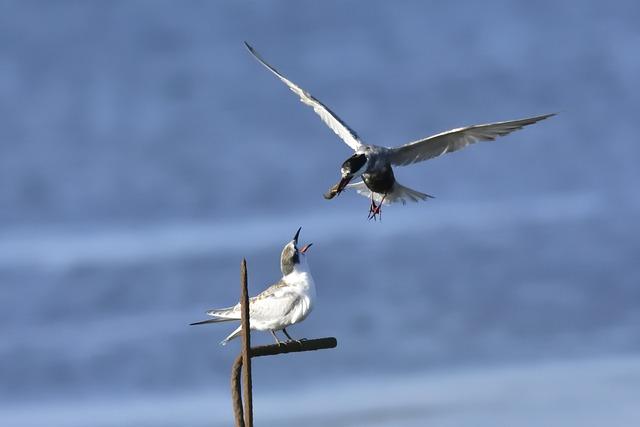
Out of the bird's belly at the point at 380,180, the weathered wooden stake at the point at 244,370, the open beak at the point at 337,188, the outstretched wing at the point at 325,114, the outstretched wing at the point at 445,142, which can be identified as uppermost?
the outstretched wing at the point at 325,114

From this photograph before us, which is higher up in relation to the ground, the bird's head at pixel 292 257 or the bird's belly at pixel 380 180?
the bird's belly at pixel 380 180

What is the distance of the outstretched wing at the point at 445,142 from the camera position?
2666 cm

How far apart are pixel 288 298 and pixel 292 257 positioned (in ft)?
2.73

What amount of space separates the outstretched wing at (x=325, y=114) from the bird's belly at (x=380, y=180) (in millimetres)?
1016

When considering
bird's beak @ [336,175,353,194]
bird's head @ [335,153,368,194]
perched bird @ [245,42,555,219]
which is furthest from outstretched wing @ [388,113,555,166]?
bird's beak @ [336,175,353,194]

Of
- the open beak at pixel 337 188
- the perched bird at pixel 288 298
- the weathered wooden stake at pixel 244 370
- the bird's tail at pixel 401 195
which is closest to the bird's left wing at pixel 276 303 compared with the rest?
the perched bird at pixel 288 298

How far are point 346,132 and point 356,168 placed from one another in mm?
3588

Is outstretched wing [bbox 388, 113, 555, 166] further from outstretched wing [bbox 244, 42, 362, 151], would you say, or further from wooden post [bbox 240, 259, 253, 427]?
wooden post [bbox 240, 259, 253, 427]

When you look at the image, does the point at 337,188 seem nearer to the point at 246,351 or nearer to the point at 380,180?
the point at 380,180

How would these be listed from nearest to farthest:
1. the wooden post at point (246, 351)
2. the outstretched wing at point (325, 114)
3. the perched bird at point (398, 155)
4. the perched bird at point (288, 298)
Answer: the wooden post at point (246, 351), the perched bird at point (288, 298), the perched bird at point (398, 155), the outstretched wing at point (325, 114)

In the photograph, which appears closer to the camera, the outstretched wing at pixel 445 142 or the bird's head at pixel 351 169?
the bird's head at pixel 351 169

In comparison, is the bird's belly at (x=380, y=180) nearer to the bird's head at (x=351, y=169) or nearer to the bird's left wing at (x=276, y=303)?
the bird's head at (x=351, y=169)

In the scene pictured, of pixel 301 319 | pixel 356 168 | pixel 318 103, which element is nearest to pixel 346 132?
pixel 318 103

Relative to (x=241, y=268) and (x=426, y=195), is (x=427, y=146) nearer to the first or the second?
(x=426, y=195)
